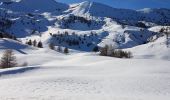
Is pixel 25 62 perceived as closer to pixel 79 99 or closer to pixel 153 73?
pixel 153 73

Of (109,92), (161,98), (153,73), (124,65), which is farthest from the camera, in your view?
(124,65)

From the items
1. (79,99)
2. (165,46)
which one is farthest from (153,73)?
(165,46)

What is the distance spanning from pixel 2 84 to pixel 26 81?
92.3 inches

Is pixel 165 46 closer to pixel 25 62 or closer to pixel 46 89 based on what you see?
pixel 25 62

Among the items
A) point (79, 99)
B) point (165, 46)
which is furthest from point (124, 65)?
point (165, 46)

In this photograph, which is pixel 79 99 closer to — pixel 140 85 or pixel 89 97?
pixel 89 97

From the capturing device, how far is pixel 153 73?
139 feet

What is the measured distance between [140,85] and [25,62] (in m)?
66.2

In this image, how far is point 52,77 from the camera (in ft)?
124

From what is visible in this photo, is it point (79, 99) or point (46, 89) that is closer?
point (79, 99)

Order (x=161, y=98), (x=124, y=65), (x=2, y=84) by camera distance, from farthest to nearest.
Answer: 1. (x=124, y=65)
2. (x=2, y=84)
3. (x=161, y=98)

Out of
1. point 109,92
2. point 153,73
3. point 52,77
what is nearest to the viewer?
point 109,92

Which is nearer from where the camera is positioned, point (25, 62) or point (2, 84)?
point (2, 84)

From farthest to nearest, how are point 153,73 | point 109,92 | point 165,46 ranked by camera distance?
1. point 165,46
2. point 153,73
3. point 109,92
